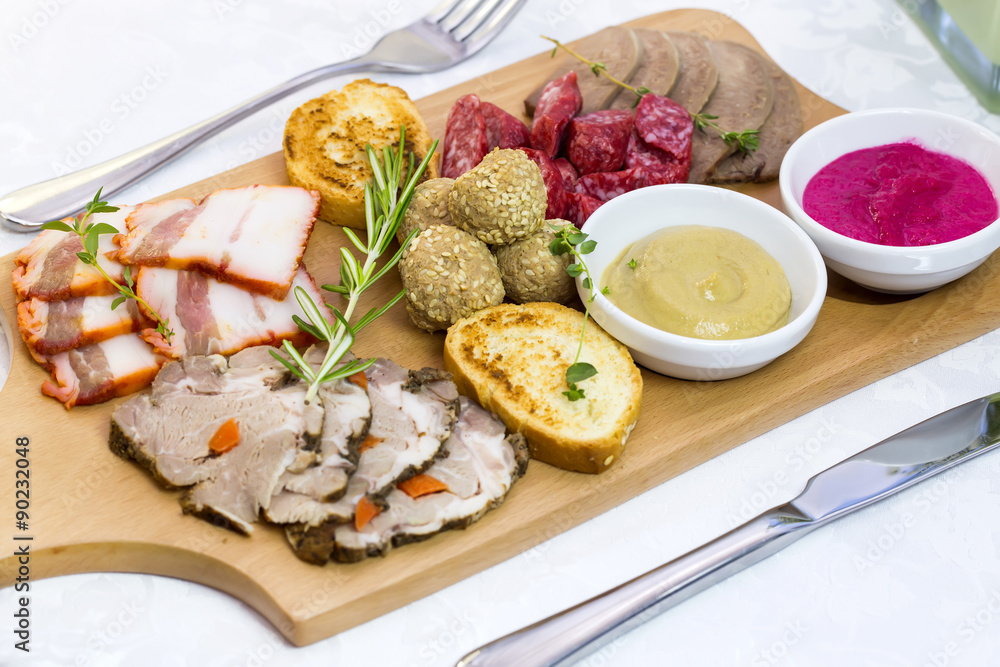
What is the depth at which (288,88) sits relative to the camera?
181 inches

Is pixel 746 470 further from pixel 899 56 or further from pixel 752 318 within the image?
pixel 899 56

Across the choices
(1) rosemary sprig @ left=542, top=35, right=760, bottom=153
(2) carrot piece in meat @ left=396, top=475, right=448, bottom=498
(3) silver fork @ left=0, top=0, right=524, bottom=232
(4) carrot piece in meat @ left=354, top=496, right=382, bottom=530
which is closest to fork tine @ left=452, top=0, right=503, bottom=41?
(3) silver fork @ left=0, top=0, right=524, bottom=232

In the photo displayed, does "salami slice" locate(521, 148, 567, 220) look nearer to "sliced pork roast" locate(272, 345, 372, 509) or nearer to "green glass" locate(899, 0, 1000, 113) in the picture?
"sliced pork roast" locate(272, 345, 372, 509)

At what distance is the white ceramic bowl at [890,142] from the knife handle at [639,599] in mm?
1149

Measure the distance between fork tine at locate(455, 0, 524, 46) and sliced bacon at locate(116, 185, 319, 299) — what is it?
1856 millimetres

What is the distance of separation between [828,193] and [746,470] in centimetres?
132

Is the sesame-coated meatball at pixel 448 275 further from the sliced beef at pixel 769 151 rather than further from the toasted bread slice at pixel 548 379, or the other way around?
the sliced beef at pixel 769 151

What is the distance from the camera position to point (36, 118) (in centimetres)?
486

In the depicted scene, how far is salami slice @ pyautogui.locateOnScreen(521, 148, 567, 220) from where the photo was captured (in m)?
3.69

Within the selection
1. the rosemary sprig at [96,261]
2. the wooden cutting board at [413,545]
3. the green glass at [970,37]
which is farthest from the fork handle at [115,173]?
the green glass at [970,37]

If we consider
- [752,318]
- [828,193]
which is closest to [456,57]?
[828,193]

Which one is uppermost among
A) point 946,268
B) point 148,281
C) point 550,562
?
point 148,281

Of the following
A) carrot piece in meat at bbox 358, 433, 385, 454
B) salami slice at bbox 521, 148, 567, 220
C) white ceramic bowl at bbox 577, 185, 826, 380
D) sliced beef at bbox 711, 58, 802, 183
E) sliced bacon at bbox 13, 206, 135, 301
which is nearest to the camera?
carrot piece in meat at bbox 358, 433, 385, 454

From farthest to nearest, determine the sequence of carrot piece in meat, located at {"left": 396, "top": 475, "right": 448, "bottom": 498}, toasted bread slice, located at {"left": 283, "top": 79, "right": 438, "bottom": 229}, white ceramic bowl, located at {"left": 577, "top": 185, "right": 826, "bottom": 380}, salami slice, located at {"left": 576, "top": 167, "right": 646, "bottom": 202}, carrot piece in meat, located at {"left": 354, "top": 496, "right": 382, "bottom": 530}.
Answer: toasted bread slice, located at {"left": 283, "top": 79, "right": 438, "bottom": 229} < salami slice, located at {"left": 576, "top": 167, "right": 646, "bottom": 202} < white ceramic bowl, located at {"left": 577, "top": 185, "right": 826, "bottom": 380} < carrot piece in meat, located at {"left": 396, "top": 475, "right": 448, "bottom": 498} < carrot piece in meat, located at {"left": 354, "top": 496, "right": 382, "bottom": 530}
